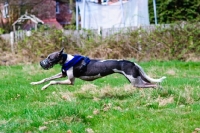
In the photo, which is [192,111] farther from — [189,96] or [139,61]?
[139,61]

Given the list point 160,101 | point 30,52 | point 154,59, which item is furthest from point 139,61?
point 160,101

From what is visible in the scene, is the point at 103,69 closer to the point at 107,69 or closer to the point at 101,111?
the point at 107,69

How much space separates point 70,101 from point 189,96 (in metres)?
2.28

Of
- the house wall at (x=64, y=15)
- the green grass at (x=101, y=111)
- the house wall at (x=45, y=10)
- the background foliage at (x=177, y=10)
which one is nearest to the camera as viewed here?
the green grass at (x=101, y=111)

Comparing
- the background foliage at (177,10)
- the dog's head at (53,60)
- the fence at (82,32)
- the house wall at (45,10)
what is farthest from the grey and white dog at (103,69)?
the house wall at (45,10)

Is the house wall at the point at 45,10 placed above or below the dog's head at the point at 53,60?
above

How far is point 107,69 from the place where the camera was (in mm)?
9070

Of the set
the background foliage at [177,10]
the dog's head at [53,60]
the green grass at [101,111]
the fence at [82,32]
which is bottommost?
the green grass at [101,111]

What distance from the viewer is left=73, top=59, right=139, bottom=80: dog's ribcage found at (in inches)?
355

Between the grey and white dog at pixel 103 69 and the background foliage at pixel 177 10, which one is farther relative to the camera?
the background foliage at pixel 177 10

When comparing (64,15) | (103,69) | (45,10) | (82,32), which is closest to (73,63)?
(103,69)

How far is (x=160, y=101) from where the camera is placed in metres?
7.73

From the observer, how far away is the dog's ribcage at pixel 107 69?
9023mm

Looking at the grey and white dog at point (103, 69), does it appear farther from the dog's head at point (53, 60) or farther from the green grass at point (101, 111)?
the green grass at point (101, 111)
